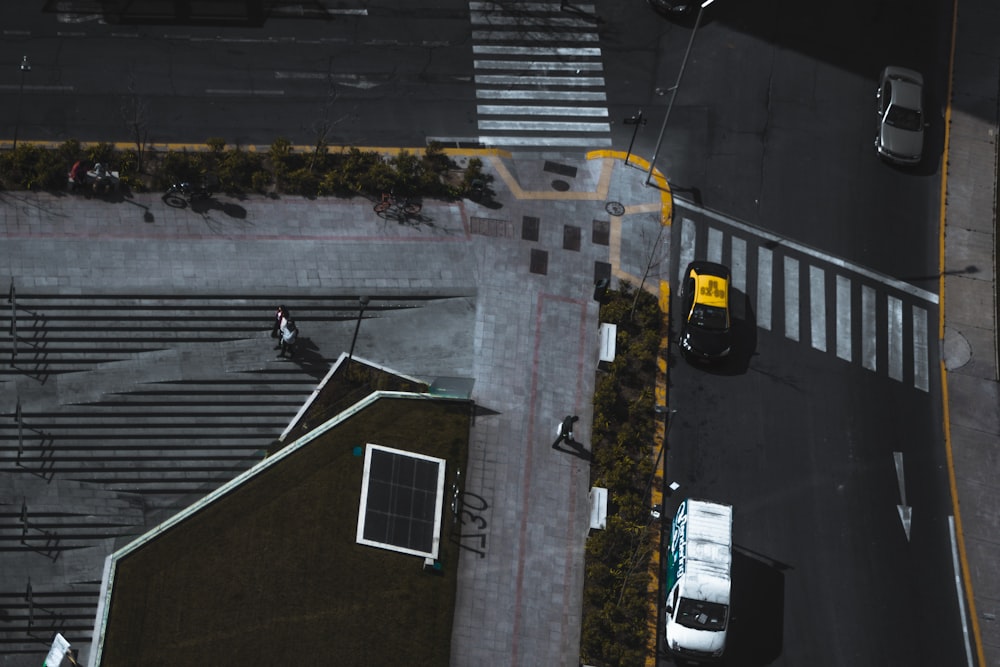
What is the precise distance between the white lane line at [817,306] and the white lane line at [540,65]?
47.7ft

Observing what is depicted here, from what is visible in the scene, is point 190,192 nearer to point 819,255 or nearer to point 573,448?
point 573,448

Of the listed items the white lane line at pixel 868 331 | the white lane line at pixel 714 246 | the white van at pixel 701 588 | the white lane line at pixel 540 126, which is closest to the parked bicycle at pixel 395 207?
the white lane line at pixel 540 126

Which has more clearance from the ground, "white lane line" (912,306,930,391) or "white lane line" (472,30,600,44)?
"white lane line" (472,30,600,44)

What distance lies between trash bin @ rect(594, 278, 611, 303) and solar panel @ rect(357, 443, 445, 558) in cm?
1071

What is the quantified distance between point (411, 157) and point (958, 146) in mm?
26777

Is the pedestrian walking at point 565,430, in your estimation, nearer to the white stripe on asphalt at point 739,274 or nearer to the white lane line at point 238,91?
the white stripe on asphalt at point 739,274

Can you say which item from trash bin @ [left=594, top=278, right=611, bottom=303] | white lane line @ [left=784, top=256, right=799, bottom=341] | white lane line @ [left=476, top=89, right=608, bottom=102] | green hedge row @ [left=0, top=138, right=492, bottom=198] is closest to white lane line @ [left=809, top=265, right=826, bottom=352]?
white lane line @ [left=784, top=256, right=799, bottom=341]

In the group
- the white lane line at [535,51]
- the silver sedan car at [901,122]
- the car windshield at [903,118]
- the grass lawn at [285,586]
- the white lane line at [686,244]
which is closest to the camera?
the grass lawn at [285,586]

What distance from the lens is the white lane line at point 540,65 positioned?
196ft

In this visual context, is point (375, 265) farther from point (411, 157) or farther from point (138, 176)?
point (138, 176)

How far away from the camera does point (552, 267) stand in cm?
5512

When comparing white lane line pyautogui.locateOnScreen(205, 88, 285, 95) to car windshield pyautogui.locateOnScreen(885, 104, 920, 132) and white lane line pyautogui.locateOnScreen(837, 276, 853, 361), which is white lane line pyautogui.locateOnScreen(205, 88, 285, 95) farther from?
car windshield pyautogui.locateOnScreen(885, 104, 920, 132)

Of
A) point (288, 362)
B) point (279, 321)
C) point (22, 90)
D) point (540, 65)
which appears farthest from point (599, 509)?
point (22, 90)

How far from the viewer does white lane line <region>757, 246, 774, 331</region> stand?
55.1m
